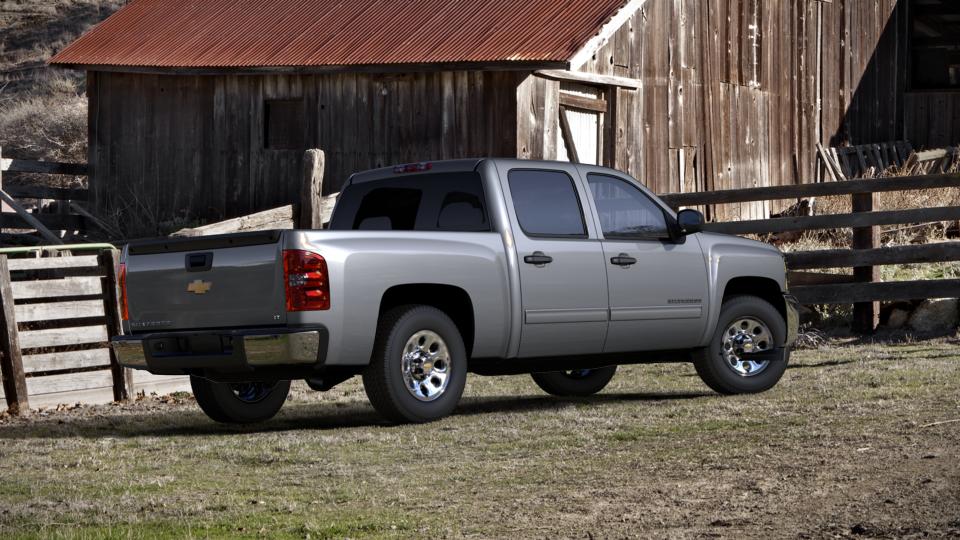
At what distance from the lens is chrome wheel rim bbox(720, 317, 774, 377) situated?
12.0m

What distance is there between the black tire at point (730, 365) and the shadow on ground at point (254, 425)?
0.28 metres

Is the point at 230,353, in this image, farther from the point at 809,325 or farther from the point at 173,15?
the point at 173,15

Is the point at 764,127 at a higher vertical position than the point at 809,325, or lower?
higher

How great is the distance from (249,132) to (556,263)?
46.8 ft

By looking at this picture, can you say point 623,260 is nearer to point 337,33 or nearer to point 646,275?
point 646,275

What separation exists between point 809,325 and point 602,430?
7082 millimetres

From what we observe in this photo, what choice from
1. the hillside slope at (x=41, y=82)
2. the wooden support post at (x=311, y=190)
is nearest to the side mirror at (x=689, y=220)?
the wooden support post at (x=311, y=190)

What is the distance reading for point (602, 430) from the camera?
9.98 metres

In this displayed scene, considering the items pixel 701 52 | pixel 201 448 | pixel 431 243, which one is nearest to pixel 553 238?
pixel 431 243

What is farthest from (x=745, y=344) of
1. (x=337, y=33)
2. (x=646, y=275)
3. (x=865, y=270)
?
(x=337, y=33)

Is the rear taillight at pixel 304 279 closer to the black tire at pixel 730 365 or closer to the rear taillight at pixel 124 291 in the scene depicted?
the rear taillight at pixel 124 291

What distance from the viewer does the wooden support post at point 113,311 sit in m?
12.7

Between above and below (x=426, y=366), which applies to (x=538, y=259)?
above

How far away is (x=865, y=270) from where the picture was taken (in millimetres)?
15961
